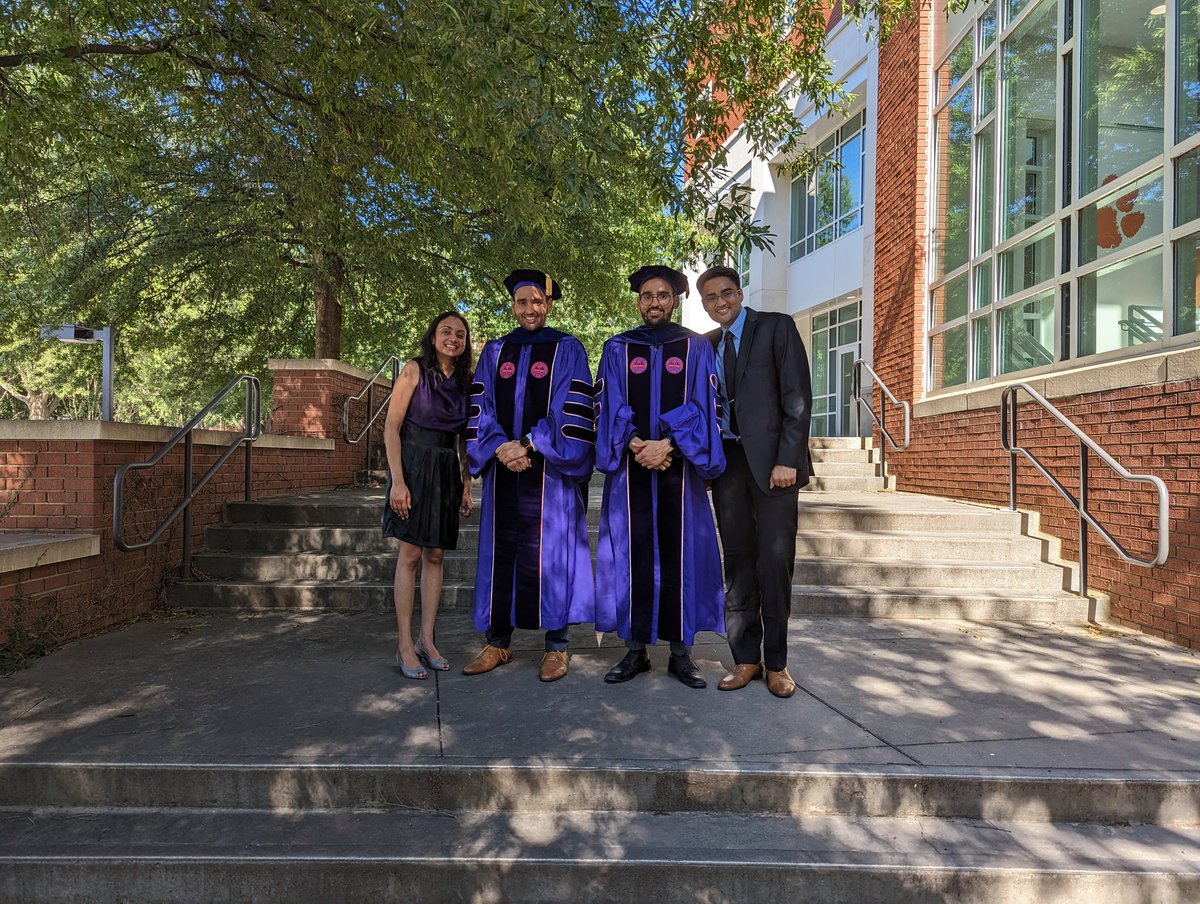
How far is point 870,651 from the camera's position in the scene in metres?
4.69

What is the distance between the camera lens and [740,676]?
13.0 ft

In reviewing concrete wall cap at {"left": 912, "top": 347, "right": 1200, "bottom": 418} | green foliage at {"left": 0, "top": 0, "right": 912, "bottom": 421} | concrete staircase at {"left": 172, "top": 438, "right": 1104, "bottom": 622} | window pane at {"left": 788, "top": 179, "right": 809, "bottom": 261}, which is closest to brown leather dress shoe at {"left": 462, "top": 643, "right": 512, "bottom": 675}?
concrete staircase at {"left": 172, "top": 438, "right": 1104, "bottom": 622}

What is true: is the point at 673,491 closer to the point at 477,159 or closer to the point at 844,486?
the point at 477,159

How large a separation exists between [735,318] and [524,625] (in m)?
1.96

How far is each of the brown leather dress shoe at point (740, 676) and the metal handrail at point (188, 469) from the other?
12.5 feet

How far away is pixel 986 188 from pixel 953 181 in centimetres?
74

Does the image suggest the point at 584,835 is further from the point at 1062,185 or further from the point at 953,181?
the point at 953,181

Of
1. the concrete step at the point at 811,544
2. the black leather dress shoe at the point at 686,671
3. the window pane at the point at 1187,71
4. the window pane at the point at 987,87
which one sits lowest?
the black leather dress shoe at the point at 686,671

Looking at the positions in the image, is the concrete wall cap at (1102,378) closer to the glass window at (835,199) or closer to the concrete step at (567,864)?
the concrete step at (567,864)

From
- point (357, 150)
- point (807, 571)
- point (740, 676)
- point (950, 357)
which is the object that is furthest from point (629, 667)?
point (950, 357)

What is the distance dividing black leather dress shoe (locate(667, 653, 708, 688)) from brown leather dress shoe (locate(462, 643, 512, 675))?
918mm

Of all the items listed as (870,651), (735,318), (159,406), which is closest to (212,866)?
(735,318)

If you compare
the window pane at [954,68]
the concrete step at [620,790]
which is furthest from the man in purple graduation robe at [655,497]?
the window pane at [954,68]

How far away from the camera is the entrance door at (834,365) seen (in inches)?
569
